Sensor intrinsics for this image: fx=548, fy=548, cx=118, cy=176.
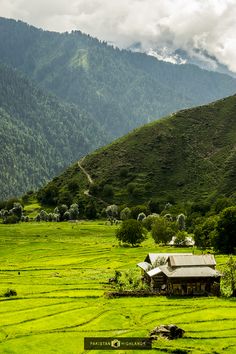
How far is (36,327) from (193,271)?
1450 inches

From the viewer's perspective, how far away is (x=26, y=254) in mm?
158875

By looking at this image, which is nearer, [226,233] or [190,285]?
[190,285]

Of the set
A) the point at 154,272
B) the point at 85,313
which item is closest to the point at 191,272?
the point at 154,272

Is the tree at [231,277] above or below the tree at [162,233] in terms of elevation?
below

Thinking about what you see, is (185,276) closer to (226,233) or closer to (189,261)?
(189,261)

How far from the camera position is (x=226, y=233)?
146750 mm

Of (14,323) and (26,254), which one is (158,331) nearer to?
(14,323)

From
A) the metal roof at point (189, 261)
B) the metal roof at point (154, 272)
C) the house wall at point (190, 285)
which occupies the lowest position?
the house wall at point (190, 285)

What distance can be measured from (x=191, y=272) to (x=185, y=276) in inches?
82.8

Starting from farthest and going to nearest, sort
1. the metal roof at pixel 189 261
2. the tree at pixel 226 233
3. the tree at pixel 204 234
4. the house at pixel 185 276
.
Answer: the tree at pixel 204 234 < the tree at pixel 226 233 < the metal roof at pixel 189 261 < the house at pixel 185 276

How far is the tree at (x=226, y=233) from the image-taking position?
14550 centimetres

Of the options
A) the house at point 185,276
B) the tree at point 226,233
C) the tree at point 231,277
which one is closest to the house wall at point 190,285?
the house at point 185,276

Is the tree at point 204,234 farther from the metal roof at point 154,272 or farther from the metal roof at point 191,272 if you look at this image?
the metal roof at point 191,272

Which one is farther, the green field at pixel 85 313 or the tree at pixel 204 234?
the tree at pixel 204 234
